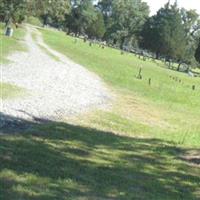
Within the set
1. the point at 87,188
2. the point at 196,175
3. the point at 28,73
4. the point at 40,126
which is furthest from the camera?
the point at 28,73

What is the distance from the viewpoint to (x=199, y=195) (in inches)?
465

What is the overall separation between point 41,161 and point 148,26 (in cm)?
13223

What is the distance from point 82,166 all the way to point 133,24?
6076 inches

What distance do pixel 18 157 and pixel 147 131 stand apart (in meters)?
9.34

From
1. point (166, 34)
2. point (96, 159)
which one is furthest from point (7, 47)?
point (166, 34)

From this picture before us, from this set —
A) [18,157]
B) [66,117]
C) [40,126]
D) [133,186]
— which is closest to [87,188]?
[133,186]

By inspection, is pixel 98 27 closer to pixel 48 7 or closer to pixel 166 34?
pixel 166 34

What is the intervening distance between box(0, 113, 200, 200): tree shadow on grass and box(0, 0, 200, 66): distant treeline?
90930 mm

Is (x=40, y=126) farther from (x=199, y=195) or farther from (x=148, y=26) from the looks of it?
(x=148, y=26)

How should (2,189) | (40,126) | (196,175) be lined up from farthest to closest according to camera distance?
1. (40,126)
2. (196,175)
3. (2,189)

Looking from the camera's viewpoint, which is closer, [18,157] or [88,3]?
[18,157]

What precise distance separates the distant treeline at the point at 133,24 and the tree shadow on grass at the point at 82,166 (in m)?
90.9

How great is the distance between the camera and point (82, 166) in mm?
12383

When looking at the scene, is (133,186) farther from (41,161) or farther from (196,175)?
(196,175)
